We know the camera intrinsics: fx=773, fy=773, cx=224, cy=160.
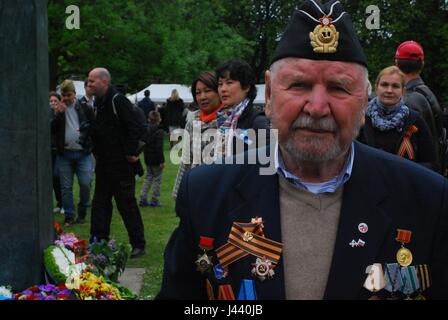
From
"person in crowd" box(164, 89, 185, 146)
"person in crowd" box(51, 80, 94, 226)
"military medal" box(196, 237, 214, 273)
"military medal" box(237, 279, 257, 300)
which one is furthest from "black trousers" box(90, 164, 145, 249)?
"person in crowd" box(164, 89, 185, 146)

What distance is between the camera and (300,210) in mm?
2543

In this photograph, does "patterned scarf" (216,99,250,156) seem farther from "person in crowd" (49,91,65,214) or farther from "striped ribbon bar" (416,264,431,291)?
"person in crowd" (49,91,65,214)

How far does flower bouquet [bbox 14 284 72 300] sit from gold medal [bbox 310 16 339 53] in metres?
2.82

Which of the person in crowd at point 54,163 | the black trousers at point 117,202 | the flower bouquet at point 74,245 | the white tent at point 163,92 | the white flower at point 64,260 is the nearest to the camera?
the white flower at point 64,260

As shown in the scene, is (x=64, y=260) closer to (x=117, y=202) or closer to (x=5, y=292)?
(x=5, y=292)

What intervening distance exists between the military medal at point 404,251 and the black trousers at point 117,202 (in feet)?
21.4

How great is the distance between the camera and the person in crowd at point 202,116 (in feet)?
21.3

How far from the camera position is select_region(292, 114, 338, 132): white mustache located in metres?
2.47

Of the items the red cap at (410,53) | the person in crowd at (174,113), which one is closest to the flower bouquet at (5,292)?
the red cap at (410,53)

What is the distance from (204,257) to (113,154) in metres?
6.29

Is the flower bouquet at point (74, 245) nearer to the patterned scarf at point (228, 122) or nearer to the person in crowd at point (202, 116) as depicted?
the person in crowd at point (202, 116)

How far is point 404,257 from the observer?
2441 millimetres
